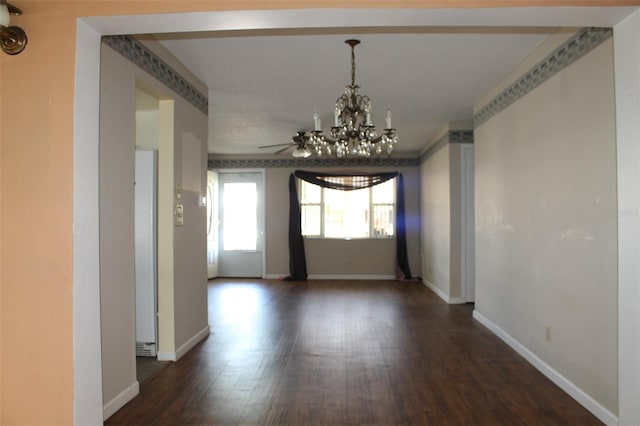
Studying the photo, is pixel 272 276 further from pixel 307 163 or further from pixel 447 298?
pixel 447 298

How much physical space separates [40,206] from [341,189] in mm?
6890

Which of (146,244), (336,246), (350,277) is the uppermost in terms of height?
(146,244)

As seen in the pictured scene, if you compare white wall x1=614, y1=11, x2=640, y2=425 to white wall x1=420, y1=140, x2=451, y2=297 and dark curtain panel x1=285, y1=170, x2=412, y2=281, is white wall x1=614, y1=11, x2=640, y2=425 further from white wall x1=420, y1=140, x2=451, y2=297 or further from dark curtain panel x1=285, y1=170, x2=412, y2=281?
dark curtain panel x1=285, y1=170, x2=412, y2=281

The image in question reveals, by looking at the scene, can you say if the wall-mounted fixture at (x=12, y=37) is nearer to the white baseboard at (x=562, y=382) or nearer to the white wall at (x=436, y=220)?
the white baseboard at (x=562, y=382)

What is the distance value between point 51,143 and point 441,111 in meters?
4.64

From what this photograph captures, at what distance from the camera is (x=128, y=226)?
2.96 metres

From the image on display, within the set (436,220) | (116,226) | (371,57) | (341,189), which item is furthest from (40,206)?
(341,189)

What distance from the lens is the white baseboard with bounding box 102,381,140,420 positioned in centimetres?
266

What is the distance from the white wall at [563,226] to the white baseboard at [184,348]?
3.05 metres

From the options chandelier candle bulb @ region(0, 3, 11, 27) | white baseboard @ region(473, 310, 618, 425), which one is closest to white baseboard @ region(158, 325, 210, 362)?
chandelier candle bulb @ region(0, 3, 11, 27)

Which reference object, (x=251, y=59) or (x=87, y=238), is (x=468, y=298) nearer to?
(x=251, y=59)

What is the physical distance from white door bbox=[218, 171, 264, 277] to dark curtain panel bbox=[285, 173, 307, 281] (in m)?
0.73

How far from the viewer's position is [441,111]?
555 cm

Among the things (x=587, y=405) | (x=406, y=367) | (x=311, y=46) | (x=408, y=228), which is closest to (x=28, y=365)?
(x=406, y=367)
